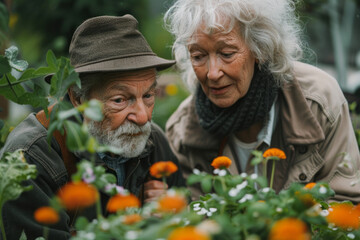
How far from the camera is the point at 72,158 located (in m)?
2.37

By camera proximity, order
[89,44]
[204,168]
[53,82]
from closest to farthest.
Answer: [53,82] < [89,44] < [204,168]

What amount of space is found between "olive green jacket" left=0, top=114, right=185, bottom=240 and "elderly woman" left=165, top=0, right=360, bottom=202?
0.56 m

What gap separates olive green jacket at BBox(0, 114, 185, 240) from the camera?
6.89ft

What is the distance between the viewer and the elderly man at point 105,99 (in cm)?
222

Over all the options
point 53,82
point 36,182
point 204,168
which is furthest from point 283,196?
point 204,168

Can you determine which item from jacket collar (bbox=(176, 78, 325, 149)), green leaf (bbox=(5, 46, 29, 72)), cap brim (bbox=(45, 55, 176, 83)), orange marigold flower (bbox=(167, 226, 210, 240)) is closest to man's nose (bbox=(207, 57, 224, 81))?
cap brim (bbox=(45, 55, 176, 83))

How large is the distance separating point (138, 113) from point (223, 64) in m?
0.64

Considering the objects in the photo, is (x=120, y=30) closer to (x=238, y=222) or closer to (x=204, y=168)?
(x=204, y=168)

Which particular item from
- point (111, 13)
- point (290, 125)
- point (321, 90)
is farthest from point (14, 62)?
point (111, 13)

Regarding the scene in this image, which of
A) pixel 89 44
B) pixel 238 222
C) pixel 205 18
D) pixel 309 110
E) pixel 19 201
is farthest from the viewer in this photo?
pixel 309 110

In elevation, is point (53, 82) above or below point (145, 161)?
above

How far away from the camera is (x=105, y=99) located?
2332 millimetres

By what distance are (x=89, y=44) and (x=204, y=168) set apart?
1.18 m

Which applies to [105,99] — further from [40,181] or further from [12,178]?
[12,178]
